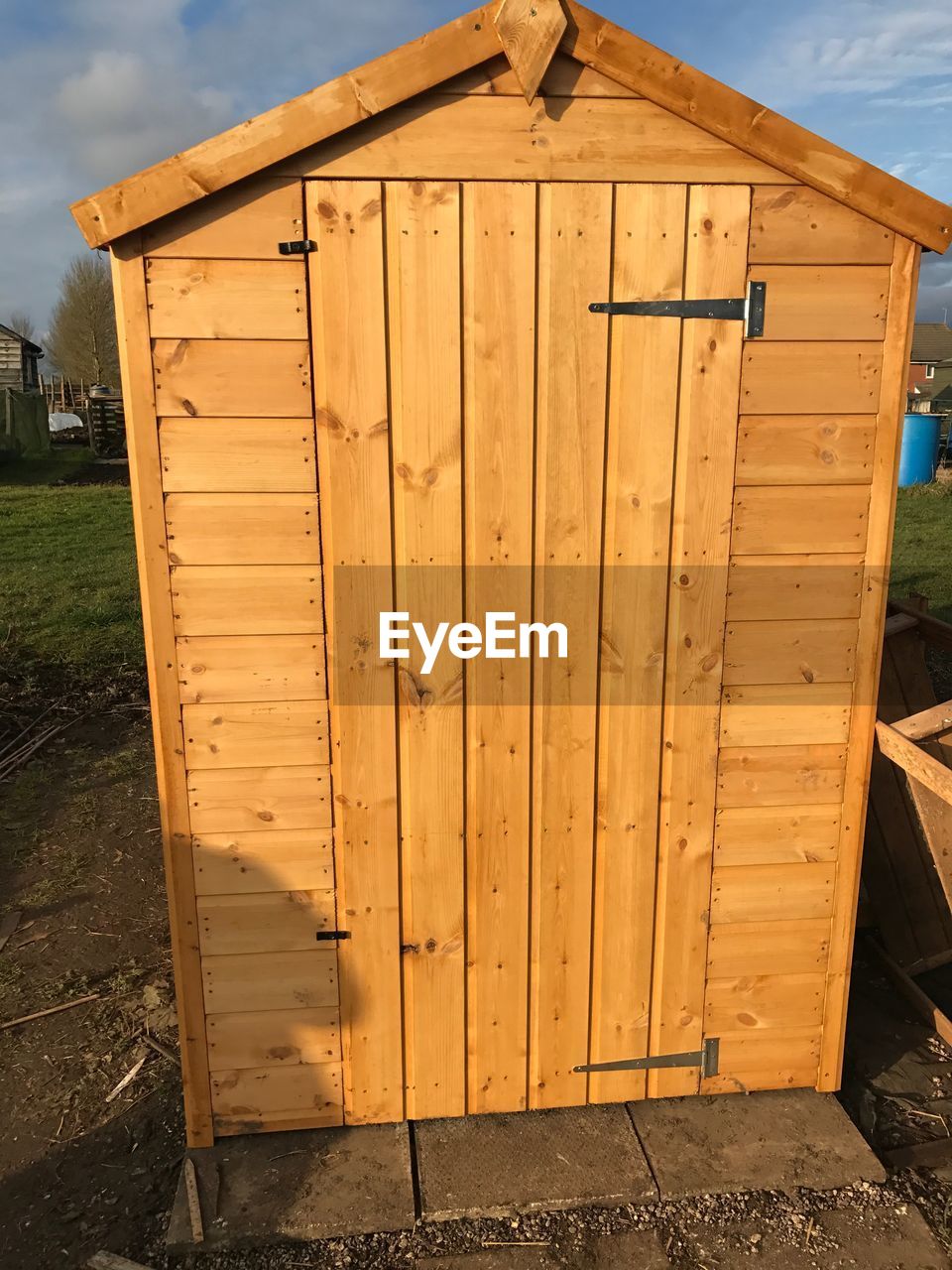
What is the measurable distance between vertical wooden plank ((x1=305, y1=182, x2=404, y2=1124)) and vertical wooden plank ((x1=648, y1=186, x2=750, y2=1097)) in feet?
3.03

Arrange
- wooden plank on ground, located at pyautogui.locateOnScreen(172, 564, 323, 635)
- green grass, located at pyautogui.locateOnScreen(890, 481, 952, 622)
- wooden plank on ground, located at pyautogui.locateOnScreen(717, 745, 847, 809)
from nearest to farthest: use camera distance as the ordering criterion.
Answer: wooden plank on ground, located at pyautogui.locateOnScreen(172, 564, 323, 635)
wooden plank on ground, located at pyautogui.locateOnScreen(717, 745, 847, 809)
green grass, located at pyautogui.locateOnScreen(890, 481, 952, 622)

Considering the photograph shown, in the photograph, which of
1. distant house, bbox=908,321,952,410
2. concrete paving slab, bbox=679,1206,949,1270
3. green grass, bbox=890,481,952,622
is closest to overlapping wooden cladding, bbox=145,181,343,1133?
concrete paving slab, bbox=679,1206,949,1270

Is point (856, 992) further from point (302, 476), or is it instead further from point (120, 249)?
point (120, 249)

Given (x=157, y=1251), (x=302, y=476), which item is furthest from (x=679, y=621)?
(x=157, y=1251)

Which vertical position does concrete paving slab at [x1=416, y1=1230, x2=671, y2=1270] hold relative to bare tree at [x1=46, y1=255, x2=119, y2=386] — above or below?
below

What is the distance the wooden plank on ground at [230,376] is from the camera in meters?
2.62

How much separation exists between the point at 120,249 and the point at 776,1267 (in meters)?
3.57

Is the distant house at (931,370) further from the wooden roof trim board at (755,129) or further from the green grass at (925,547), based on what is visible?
the wooden roof trim board at (755,129)

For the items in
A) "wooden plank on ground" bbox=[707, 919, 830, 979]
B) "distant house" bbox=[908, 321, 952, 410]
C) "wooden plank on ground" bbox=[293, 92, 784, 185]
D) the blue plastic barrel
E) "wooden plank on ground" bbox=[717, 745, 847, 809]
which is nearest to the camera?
"wooden plank on ground" bbox=[293, 92, 784, 185]

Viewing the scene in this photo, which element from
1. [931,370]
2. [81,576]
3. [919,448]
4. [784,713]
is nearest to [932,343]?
[931,370]

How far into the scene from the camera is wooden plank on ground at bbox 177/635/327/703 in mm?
2820

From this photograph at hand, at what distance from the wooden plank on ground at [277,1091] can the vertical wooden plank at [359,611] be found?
74 mm

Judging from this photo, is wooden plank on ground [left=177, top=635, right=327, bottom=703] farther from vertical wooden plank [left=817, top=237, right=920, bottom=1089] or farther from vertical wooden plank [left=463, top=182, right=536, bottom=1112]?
vertical wooden plank [left=817, top=237, right=920, bottom=1089]

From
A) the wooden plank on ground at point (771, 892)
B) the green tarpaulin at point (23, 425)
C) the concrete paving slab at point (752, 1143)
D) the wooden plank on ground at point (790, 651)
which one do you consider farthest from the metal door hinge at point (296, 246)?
the green tarpaulin at point (23, 425)
